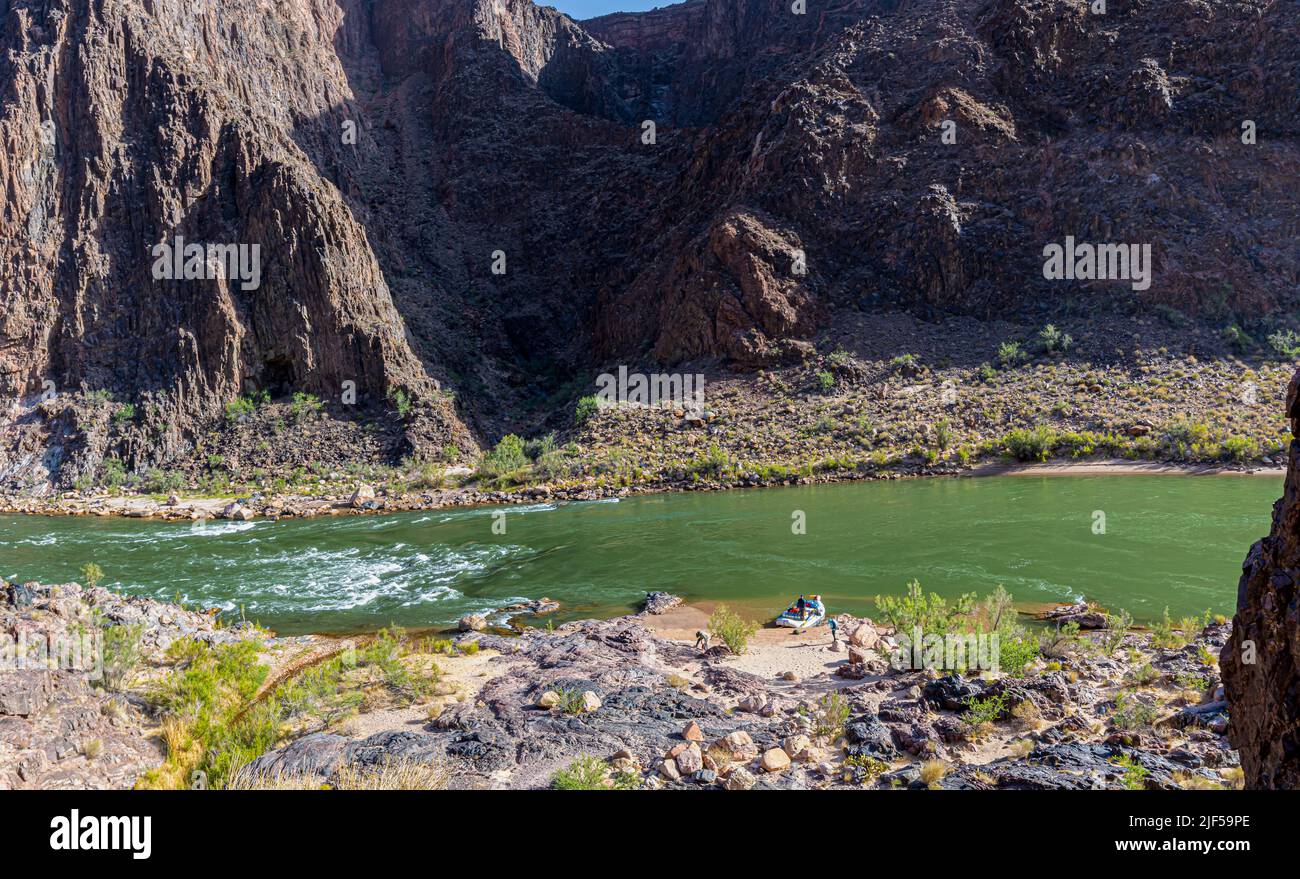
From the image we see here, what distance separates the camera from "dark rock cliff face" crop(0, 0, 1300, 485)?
38719mm

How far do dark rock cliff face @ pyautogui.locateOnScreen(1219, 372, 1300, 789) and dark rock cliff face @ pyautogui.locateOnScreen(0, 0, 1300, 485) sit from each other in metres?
37.2

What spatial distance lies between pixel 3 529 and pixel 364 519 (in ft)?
42.9

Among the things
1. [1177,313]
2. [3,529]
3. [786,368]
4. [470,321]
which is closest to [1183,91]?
[1177,313]

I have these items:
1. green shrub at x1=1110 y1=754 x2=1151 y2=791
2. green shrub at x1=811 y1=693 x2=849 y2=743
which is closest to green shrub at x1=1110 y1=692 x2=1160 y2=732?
green shrub at x1=1110 y1=754 x2=1151 y2=791

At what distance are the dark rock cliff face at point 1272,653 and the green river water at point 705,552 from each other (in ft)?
27.7

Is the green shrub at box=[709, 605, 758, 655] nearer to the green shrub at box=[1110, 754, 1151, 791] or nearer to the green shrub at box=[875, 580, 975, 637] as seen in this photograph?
the green shrub at box=[875, 580, 975, 637]

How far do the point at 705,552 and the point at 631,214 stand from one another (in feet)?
143

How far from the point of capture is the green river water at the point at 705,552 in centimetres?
1391

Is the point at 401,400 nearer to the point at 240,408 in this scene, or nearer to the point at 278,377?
the point at 278,377

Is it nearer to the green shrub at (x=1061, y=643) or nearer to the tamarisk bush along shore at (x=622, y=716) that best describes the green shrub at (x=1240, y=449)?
the tamarisk bush along shore at (x=622, y=716)

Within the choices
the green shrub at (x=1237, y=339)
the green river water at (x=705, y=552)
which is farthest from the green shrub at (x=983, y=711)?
the green shrub at (x=1237, y=339)

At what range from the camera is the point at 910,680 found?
8367 millimetres

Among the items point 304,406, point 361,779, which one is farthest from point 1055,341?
point 304,406
